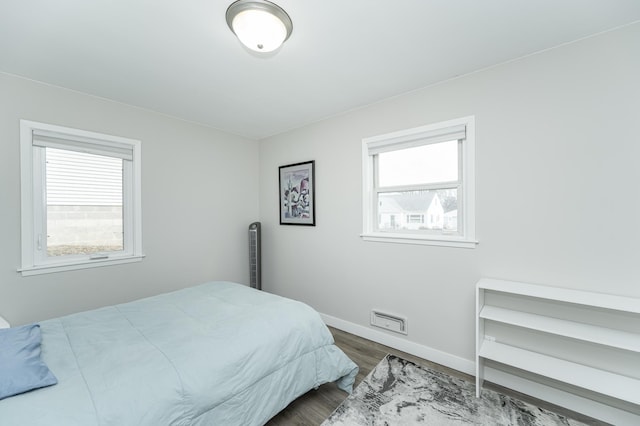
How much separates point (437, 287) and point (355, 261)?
87 centimetres

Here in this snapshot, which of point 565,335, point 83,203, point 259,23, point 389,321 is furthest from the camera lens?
point 389,321

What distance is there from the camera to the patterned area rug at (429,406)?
5.64ft

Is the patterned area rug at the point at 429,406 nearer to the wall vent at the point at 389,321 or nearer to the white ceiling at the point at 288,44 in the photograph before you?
the wall vent at the point at 389,321

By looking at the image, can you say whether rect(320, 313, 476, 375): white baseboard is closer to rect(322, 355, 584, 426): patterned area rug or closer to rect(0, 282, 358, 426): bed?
rect(322, 355, 584, 426): patterned area rug

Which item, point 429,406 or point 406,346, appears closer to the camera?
point 429,406

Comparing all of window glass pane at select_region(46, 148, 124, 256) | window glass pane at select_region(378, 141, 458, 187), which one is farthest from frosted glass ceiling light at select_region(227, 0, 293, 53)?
window glass pane at select_region(46, 148, 124, 256)

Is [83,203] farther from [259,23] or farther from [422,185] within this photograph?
[422,185]

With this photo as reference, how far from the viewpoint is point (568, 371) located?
170cm

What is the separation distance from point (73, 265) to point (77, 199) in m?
0.62

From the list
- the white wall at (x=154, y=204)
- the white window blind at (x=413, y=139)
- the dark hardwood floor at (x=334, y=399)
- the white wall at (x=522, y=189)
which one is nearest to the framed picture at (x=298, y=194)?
the white wall at (x=522, y=189)

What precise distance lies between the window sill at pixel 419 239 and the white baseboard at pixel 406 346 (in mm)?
953

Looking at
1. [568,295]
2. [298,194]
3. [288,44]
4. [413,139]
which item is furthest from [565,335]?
[298,194]

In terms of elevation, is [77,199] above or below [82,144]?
below

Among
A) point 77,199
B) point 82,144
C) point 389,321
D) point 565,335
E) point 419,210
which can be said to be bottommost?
point 389,321
